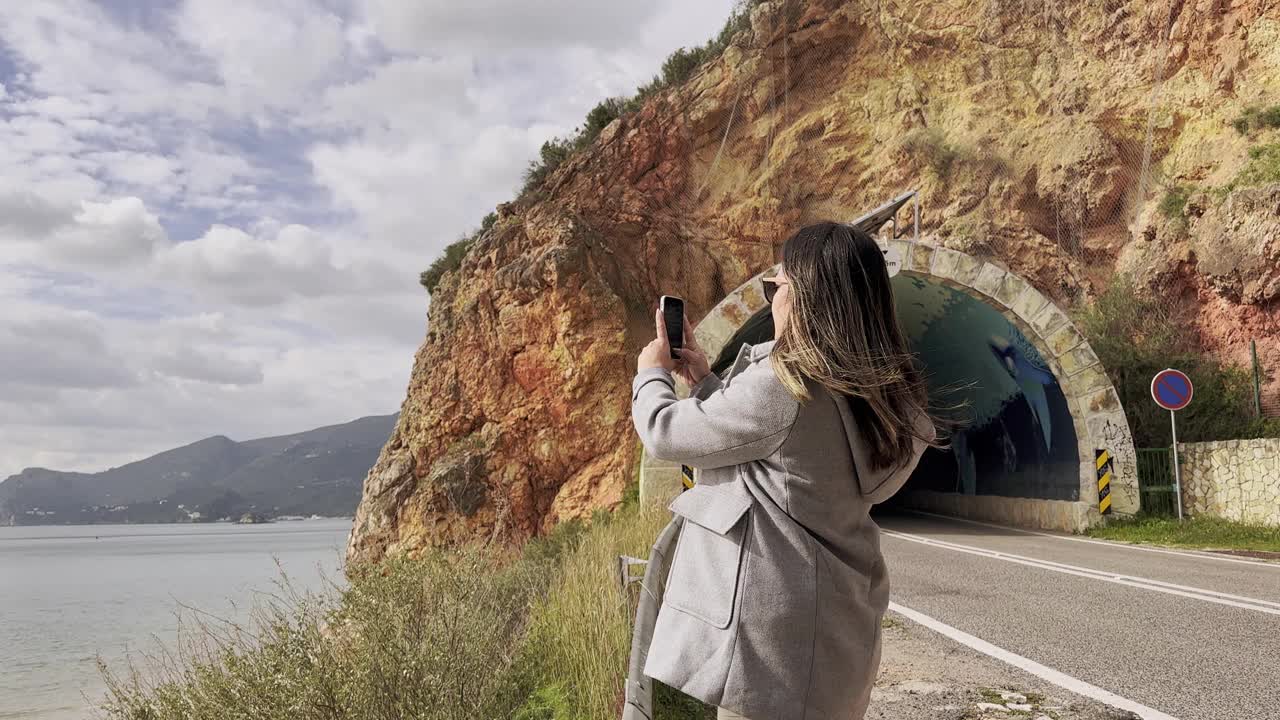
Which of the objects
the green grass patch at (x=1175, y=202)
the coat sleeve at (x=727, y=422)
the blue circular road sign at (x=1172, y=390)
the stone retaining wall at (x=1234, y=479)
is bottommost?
the stone retaining wall at (x=1234, y=479)

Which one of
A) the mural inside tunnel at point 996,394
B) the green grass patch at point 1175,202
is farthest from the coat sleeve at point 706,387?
the green grass patch at point 1175,202

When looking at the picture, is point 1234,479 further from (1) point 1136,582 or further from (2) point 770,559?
(2) point 770,559

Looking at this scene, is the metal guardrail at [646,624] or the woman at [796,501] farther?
the metal guardrail at [646,624]

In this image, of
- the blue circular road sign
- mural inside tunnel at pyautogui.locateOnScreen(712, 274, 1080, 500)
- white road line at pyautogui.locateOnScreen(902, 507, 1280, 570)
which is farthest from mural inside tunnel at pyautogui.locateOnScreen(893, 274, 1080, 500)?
the blue circular road sign

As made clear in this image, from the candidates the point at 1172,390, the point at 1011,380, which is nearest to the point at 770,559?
the point at 1172,390

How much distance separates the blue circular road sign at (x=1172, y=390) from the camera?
15.2 metres

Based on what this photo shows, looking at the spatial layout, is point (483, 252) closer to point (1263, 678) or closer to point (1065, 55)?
point (1065, 55)

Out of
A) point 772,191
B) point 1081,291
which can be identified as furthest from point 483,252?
point 1081,291

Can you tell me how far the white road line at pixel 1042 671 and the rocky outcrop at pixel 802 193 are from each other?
51.3ft

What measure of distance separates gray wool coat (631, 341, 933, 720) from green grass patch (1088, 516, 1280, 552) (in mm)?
13321

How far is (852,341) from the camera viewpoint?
2.00 m

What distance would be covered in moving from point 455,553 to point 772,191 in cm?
2094

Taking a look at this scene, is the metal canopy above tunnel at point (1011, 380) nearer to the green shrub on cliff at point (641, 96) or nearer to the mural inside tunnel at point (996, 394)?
the mural inside tunnel at point (996, 394)

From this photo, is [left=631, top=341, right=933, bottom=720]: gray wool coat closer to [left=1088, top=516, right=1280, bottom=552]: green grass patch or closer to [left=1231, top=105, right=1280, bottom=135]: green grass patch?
[left=1088, top=516, right=1280, bottom=552]: green grass patch
